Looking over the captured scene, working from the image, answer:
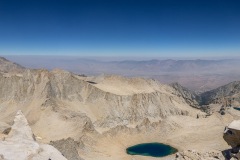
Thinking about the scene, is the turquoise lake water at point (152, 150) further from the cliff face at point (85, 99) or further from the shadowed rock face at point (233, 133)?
the shadowed rock face at point (233, 133)

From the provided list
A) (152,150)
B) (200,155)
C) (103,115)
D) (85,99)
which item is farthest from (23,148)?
(85,99)

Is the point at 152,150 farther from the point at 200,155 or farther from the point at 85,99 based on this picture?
the point at 200,155

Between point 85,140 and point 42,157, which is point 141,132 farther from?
point 42,157

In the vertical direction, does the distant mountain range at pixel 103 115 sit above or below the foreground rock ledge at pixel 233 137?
below

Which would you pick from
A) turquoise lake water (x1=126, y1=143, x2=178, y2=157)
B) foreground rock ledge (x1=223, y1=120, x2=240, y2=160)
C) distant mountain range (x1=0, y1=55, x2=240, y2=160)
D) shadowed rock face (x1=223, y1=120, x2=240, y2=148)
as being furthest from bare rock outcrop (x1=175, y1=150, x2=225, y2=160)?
turquoise lake water (x1=126, y1=143, x2=178, y2=157)

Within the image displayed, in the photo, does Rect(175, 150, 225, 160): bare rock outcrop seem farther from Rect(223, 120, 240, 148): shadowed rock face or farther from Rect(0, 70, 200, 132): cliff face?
Rect(0, 70, 200, 132): cliff face

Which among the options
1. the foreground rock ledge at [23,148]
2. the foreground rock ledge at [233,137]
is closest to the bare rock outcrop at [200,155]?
the foreground rock ledge at [233,137]
